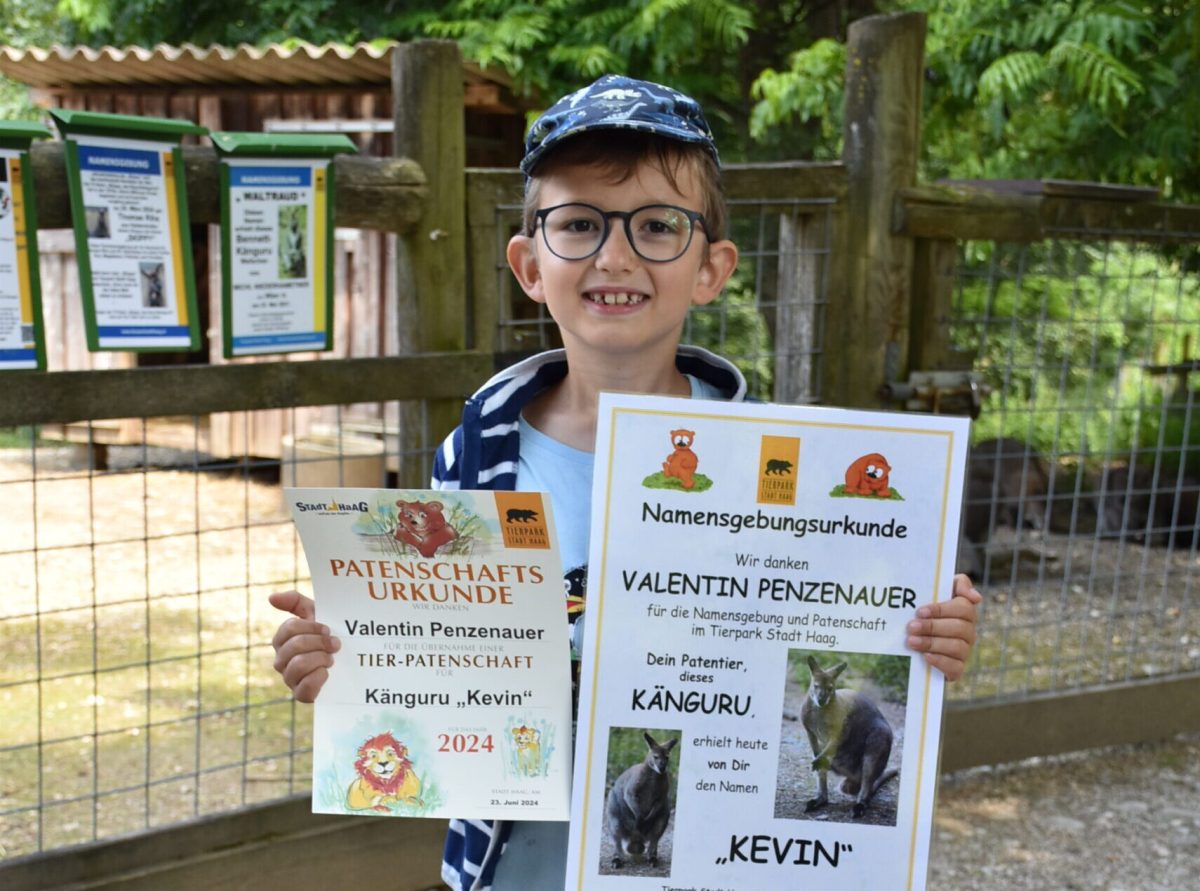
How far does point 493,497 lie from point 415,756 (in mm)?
345

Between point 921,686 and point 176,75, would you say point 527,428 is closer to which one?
point 921,686

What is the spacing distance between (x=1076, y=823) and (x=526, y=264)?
3211 millimetres

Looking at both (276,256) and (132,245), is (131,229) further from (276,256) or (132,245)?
(276,256)

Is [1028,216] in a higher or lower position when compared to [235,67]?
lower

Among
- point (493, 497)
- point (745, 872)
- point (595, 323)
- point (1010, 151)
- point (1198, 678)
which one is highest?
point (1010, 151)

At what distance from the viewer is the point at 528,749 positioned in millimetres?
1551

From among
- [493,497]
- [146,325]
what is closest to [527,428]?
[493,497]

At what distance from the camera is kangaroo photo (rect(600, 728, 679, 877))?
1.47 meters

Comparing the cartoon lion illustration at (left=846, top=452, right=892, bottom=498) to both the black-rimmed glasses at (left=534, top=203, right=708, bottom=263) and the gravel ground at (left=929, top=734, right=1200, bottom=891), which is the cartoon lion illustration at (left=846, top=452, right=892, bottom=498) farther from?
the gravel ground at (left=929, top=734, right=1200, bottom=891)

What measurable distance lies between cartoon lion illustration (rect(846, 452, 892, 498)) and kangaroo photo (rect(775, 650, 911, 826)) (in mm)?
186


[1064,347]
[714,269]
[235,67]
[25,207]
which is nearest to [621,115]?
[714,269]

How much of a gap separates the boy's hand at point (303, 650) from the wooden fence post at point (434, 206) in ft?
5.75

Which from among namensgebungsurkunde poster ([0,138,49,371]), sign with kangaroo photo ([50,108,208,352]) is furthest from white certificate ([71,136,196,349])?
namensgebungsurkunde poster ([0,138,49,371])

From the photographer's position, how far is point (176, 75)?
8.55 m
